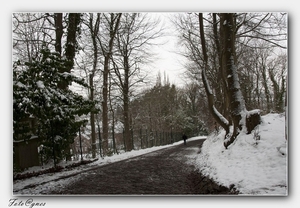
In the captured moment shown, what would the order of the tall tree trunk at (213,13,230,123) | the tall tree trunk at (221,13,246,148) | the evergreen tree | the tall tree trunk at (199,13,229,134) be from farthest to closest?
the tall tree trunk at (199,13,229,134) < the tall tree trunk at (213,13,230,123) < the tall tree trunk at (221,13,246,148) < the evergreen tree

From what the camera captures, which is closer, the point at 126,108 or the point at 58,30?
the point at 58,30

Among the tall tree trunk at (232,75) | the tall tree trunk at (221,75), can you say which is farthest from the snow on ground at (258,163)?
the tall tree trunk at (221,75)

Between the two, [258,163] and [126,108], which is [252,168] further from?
[126,108]

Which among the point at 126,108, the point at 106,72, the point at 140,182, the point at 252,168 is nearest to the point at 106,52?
the point at 106,72

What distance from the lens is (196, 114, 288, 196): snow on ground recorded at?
366cm

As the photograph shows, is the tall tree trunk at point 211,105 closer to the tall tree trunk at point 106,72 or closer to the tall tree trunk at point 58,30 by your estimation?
the tall tree trunk at point 106,72

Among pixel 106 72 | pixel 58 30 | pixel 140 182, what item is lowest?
pixel 140 182

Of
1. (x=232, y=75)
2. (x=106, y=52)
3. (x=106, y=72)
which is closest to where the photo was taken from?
(x=232, y=75)

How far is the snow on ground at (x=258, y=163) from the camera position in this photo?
3.66 meters

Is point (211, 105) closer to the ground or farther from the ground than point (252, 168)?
farther from the ground

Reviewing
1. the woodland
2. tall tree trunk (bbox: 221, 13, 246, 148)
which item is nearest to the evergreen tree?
the woodland

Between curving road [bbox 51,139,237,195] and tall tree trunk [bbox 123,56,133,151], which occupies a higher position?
tall tree trunk [bbox 123,56,133,151]

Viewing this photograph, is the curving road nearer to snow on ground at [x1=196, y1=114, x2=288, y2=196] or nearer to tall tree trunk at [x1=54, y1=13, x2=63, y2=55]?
snow on ground at [x1=196, y1=114, x2=288, y2=196]

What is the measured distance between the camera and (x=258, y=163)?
397 centimetres
